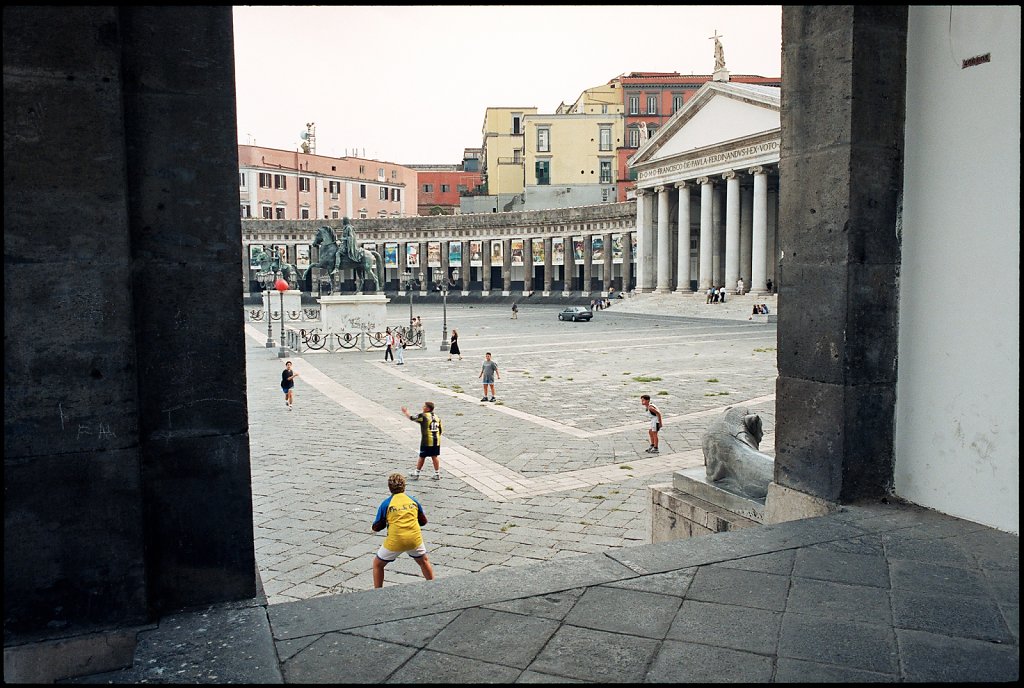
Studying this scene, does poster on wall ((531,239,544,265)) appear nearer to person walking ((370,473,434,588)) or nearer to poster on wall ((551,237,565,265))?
poster on wall ((551,237,565,265))

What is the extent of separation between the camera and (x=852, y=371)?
14.5 feet

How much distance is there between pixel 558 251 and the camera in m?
60.3

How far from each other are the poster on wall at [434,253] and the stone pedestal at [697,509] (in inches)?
2326

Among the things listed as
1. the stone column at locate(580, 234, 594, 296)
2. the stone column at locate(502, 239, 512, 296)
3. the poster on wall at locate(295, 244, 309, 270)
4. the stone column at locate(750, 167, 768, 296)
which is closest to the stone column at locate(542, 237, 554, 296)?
the stone column at locate(580, 234, 594, 296)

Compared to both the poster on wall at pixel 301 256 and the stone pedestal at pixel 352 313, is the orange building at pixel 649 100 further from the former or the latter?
the stone pedestal at pixel 352 313

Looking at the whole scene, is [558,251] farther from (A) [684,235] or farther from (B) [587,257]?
(A) [684,235]

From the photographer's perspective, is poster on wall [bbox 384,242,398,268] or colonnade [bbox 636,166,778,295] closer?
colonnade [bbox 636,166,778,295]

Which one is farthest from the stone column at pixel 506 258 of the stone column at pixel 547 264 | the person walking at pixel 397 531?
the person walking at pixel 397 531

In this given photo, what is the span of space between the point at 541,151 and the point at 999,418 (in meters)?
68.3

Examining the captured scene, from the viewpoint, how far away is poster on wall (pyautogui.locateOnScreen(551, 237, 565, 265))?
59.7m

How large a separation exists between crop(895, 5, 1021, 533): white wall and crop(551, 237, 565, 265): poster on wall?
5543 cm

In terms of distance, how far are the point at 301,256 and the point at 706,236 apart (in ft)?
110

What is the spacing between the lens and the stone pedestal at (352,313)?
26547 mm

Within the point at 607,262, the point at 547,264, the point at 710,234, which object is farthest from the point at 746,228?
the point at 547,264
